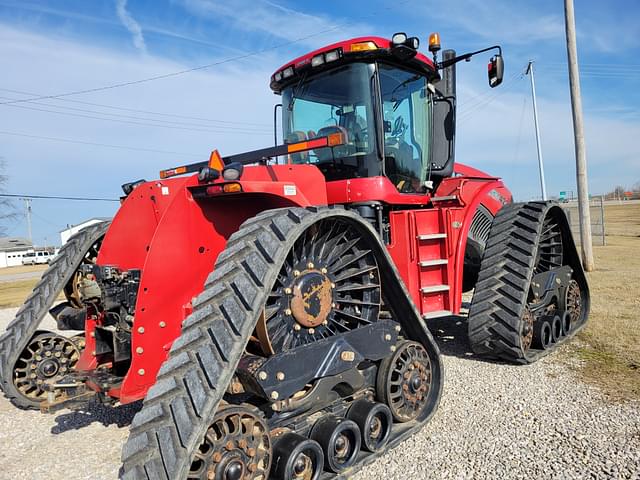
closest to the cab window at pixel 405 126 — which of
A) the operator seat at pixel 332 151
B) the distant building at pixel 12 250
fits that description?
the operator seat at pixel 332 151

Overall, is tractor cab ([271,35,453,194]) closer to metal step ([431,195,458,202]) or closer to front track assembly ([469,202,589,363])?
metal step ([431,195,458,202])

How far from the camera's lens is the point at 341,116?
4.67m

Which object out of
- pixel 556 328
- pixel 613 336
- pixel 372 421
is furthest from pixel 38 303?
pixel 613 336

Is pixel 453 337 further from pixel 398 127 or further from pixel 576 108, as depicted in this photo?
pixel 576 108

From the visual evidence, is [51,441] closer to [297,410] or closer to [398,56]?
[297,410]

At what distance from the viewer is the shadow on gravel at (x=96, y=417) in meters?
4.38

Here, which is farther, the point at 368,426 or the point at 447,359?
the point at 447,359

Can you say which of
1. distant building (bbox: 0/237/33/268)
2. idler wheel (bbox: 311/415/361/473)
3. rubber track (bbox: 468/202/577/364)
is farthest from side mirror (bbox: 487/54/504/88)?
distant building (bbox: 0/237/33/268)

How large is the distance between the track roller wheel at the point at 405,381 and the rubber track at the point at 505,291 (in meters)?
1.38

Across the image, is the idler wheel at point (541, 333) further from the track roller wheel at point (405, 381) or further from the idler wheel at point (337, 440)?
the idler wheel at point (337, 440)

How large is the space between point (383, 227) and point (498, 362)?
2.18 m

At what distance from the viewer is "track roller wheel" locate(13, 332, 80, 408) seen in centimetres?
443

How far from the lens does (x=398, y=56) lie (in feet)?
14.5

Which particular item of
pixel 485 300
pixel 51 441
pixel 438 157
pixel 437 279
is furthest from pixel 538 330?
pixel 51 441
